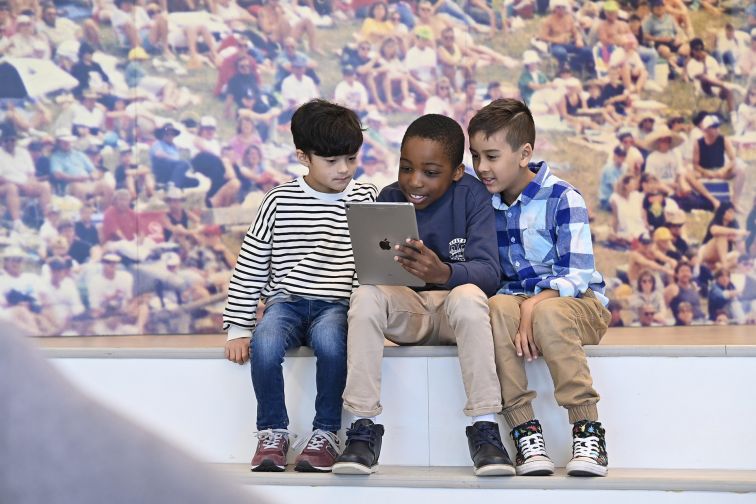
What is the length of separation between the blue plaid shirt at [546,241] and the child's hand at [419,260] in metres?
0.27

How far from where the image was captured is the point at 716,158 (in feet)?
12.1

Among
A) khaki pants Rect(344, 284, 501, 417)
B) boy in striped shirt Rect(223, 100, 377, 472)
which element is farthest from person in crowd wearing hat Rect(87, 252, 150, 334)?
khaki pants Rect(344, 284, 501, 417)

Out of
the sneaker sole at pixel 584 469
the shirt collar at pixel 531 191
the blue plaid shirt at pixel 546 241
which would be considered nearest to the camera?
the sneaker sole at pixel 584 469

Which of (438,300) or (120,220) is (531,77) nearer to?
(438,300)

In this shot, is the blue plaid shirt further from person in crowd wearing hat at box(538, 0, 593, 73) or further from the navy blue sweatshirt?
person in crowd wearing hat at box(538, 0, 593, 73)

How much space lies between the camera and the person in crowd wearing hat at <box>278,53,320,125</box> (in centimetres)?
378

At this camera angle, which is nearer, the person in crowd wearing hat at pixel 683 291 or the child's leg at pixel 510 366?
the child's leg at pixel 510 366

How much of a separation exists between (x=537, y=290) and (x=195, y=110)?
1845mm

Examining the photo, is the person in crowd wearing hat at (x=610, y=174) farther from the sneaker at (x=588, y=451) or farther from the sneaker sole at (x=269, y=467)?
the sneaker sole at (x=269, y=467)

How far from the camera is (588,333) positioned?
238cm

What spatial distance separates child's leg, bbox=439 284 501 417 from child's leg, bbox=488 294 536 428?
0.11ft

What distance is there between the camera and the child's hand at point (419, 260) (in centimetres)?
234

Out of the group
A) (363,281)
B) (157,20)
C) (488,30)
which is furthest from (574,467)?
(157,20)

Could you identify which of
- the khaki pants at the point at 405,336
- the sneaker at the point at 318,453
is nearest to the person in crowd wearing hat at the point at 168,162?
the khaki pants at the point at 405,336
